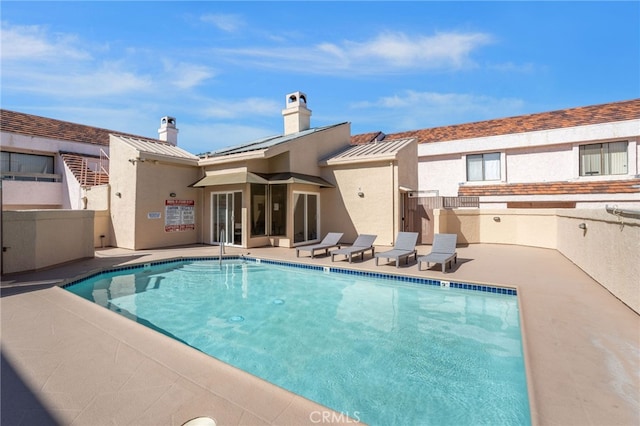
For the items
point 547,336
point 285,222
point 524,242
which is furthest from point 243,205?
point 524,242

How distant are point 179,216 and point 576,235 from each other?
1779cm

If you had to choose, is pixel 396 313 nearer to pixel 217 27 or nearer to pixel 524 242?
pixel 217 27

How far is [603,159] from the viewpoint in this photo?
22.0m

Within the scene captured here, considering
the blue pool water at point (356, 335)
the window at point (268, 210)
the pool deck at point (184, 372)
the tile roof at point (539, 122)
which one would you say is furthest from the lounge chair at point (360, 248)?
the tile roof at point (539, 122)

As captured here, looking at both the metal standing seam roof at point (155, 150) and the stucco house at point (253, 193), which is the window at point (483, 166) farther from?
the metal standing seam roof at point (155, 150)

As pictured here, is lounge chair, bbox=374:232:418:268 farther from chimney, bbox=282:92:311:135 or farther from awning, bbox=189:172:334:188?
chimney, bbox=282:92:311:135

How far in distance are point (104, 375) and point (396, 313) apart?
587 centimetres

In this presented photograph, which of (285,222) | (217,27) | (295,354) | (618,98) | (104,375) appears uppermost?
(618,98)

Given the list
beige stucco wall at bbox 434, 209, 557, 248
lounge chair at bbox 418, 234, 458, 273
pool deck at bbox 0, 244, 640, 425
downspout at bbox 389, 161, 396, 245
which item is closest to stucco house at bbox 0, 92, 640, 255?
downspout at bbox 389, 161, 396, 245

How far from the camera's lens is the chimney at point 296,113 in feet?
71.8

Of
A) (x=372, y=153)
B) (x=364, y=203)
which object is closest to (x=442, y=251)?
(x=364, y=203)

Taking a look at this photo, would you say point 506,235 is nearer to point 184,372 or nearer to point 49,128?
point 184,372

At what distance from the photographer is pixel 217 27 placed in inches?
446

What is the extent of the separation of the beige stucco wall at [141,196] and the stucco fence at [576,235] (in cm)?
1406
